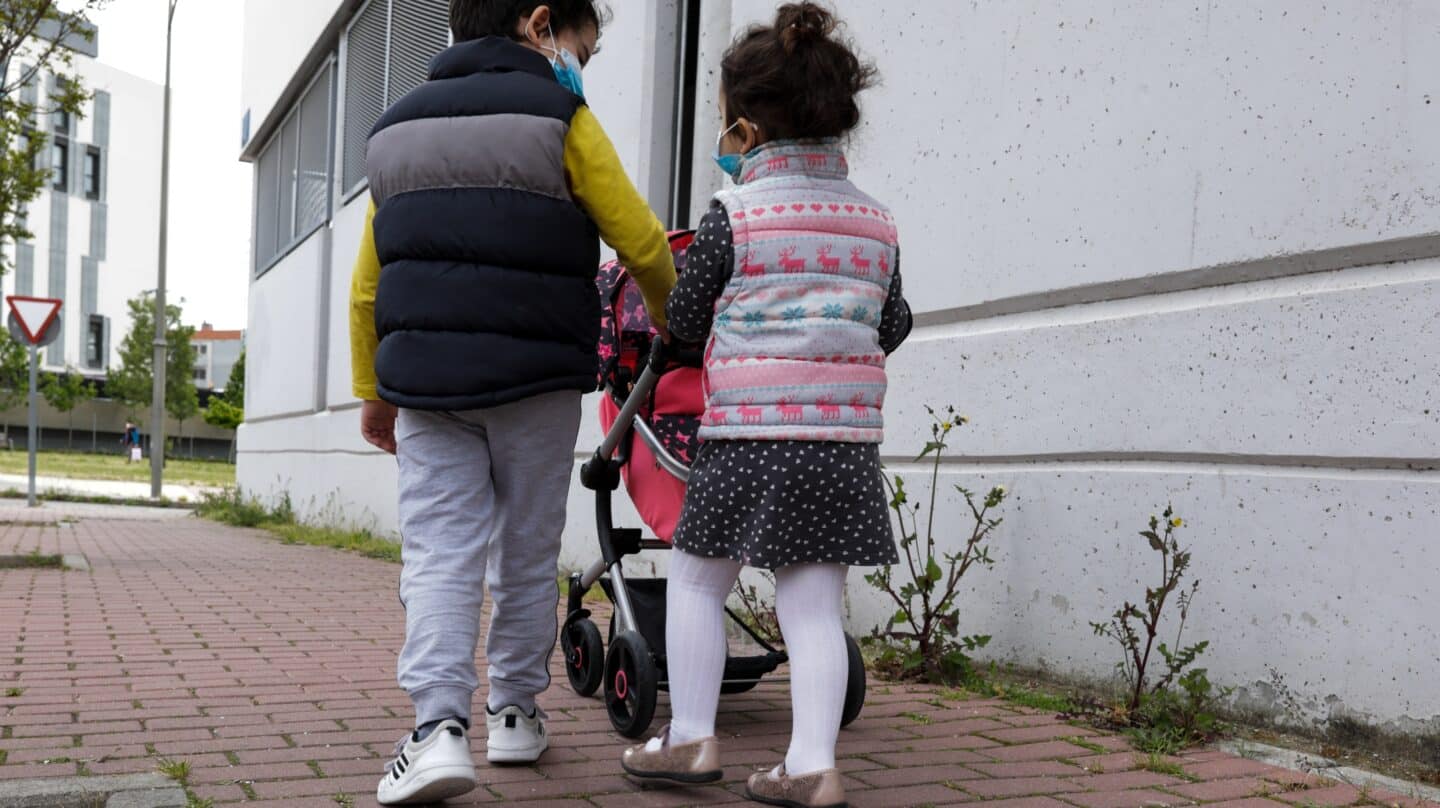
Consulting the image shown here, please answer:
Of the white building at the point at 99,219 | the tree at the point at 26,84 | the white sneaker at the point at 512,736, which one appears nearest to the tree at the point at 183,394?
the white building at the point at 99,219

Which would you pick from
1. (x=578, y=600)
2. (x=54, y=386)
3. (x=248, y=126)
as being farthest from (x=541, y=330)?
(x=54, y=386)

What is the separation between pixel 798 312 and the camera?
2.90 metres

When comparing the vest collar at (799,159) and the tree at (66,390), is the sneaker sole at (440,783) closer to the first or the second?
the vest collar at (799,159)

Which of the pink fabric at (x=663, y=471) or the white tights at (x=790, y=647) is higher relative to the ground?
the pink fabric at (x=663, y=471)

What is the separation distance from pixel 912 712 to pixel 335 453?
10603 millimetres

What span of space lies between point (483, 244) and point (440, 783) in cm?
111

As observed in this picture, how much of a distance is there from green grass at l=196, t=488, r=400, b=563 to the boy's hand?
22.1 ft

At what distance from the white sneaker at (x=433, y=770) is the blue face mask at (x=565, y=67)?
4.72 ft

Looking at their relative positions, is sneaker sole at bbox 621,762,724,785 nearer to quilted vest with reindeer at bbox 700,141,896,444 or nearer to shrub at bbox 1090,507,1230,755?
quilted vest with reindeer at bbox 700,141,896,444

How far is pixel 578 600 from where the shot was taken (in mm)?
4086

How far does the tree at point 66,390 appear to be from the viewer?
5822cm

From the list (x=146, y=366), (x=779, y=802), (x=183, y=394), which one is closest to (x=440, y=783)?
(x=779, y=802)

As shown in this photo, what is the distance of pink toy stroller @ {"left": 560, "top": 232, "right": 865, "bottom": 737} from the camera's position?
11.6 ft

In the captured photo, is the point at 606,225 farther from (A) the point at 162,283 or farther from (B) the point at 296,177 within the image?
(A) the point at 162,283
